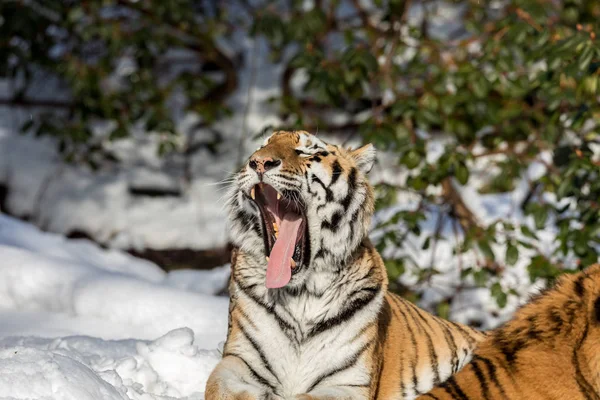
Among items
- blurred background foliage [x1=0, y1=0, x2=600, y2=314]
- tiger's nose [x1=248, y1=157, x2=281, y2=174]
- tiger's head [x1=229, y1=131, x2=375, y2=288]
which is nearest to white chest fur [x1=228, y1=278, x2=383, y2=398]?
tiger's head [x1=229, y1=131, x2=375, y2=288]

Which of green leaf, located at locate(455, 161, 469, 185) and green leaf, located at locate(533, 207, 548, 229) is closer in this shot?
green leaf, located at locate(533, 207, 548, 229)

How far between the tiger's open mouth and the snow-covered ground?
0.62m

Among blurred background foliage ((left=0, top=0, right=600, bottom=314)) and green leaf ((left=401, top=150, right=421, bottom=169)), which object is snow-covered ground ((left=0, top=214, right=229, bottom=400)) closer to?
blurred background foliage ((left=0, top=0, right=600, bottom=314))

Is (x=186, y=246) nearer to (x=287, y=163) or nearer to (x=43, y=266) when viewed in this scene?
(x=43, y=266)

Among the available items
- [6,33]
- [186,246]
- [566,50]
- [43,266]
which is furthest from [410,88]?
[186,246]

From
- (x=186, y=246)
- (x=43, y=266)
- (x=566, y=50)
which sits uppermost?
(x=566, y=50)

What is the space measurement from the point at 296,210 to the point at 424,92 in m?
2.86

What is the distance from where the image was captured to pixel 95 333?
3926 millimetres

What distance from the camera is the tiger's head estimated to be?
261cm

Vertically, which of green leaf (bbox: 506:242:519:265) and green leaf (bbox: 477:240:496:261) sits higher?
green leaf (bbox: 506:242:519:265)

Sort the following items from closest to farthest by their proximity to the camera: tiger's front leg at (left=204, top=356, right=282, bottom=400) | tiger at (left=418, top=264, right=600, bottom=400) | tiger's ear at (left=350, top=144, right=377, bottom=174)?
tiger at (left=418, top=264, right=600, bottom=400) < tiger's front leg at (left=204, top=356, right=282, bottom=400) < tiger's ear at (left=350, top=144, right=377, bottom=174)

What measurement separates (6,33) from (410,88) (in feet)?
10.5

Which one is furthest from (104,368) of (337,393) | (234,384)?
(337,393)

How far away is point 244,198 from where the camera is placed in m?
2.70
